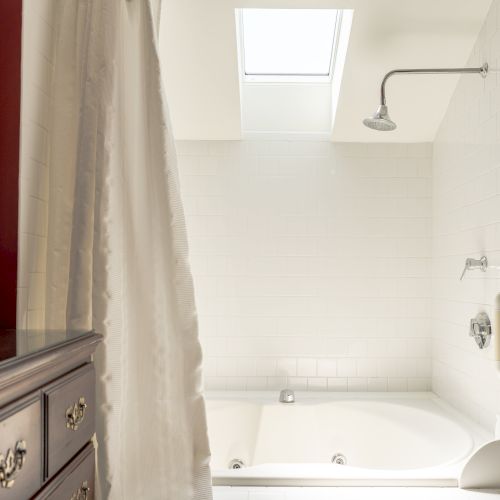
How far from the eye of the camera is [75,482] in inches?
41.7

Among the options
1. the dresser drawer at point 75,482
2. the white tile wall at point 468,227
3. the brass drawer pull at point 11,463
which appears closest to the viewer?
the brass drawer pull at point 11,463

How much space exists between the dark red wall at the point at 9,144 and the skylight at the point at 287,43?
1.72 metres

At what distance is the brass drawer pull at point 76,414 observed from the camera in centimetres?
103

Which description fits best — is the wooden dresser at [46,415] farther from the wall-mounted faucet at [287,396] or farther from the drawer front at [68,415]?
the wall-mounted faucet at [287,396]

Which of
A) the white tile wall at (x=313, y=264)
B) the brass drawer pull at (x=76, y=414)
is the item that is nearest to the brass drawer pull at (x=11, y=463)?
the brass drawer pull at (x=76, y=414)

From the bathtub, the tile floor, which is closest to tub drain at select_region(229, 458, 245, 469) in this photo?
the bathtub

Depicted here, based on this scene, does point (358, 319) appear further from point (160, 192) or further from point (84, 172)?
point (84, 172)

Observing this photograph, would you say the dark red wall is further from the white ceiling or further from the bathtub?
the bathtub

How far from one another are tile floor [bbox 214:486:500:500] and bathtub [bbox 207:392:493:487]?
0.67 meters

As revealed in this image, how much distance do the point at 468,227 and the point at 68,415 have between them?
87.9 inches

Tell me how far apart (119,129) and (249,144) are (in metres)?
1.74

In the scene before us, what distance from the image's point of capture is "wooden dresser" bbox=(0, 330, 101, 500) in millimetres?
799

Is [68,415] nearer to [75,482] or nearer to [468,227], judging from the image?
[75,482]

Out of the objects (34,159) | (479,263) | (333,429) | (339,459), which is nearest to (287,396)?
(333,429)
